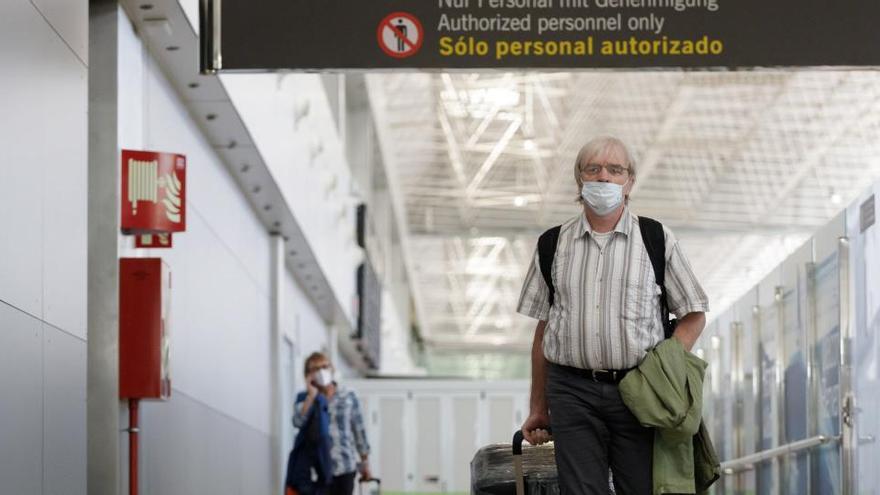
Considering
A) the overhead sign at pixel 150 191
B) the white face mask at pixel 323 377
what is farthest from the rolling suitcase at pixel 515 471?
the white face mask at pixel 323 377

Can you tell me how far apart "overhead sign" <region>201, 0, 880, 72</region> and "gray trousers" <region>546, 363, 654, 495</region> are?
6.99 feet

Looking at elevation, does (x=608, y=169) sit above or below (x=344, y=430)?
above

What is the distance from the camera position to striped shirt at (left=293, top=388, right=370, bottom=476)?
12570 millimetres

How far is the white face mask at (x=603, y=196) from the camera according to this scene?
5.59 metres

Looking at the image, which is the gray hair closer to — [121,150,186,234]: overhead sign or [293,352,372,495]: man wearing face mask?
[121,150,186,234]: overhead sign

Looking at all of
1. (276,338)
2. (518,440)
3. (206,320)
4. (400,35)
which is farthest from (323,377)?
(518,440)

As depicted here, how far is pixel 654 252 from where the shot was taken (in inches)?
222

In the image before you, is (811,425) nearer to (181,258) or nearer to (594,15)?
(594,15)

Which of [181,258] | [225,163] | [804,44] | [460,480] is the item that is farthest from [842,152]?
[804,44]

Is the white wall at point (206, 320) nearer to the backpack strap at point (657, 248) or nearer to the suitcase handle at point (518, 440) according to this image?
the suitcase handle at point (518, 440)

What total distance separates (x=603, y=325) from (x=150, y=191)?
377 cm

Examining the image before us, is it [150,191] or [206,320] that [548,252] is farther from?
[206,320]

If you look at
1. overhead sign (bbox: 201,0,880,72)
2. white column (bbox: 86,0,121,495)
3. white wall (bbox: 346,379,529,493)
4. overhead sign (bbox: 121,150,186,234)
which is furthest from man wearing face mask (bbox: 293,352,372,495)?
white wall (bbox: 346,379,529,493)

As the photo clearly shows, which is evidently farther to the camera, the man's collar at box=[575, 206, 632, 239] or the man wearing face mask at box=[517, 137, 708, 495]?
the man's collar at box=[575, 206, 632, 239]
